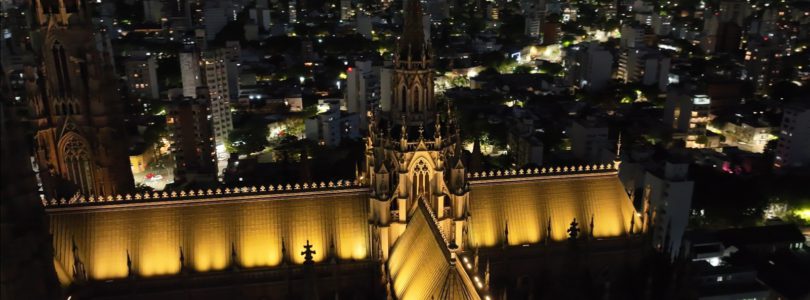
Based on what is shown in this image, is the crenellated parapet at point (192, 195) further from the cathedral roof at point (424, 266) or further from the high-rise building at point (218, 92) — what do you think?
the high-rise building at point (218, 92)

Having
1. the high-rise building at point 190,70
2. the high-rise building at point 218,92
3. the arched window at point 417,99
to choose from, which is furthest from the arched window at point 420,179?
the high-rise building at point 190,70

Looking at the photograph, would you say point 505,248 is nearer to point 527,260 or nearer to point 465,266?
point 527,260

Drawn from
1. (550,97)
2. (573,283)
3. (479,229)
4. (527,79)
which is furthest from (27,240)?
(527,79)

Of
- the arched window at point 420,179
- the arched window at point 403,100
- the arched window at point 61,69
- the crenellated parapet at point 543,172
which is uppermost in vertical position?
the arched window at point 61,69

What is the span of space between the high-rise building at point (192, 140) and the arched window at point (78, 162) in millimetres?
49843

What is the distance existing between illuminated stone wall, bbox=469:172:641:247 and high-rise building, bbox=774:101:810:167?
80.9 m

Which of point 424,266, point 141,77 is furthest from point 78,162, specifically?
point 141,77

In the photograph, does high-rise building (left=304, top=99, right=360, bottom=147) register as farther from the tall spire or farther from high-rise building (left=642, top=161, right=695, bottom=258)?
the tall spire

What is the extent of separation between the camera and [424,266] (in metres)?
39.6

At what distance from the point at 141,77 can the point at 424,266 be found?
487 ft

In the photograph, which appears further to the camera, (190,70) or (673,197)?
(190,70)

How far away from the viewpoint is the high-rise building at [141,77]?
166 meters

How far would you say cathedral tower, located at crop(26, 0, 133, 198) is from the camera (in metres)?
46.6

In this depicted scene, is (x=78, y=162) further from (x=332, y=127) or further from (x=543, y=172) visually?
(x=332, y=127)
